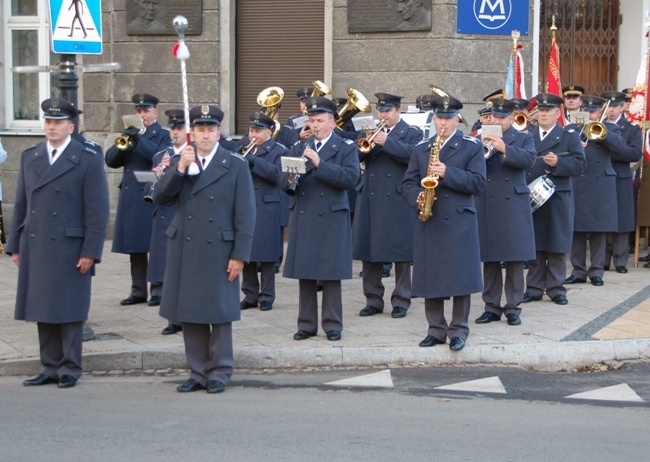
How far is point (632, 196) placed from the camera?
13.6 metres

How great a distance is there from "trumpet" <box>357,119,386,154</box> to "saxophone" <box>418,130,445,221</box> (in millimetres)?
1278

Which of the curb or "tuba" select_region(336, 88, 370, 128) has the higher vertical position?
"tuba" select_region(336, 88, 370, 128)

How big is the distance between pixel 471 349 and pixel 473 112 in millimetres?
6613

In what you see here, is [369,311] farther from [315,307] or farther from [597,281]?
[597,281]

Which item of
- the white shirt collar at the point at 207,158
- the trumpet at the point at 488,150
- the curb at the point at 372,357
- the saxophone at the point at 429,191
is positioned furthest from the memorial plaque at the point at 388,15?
the white shirt collar at the point at 207,158

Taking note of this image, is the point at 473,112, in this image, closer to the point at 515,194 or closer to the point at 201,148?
the point at 515,194

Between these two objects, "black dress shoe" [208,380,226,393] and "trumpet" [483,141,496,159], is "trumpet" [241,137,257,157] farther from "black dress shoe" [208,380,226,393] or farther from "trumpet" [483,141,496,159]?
"black dress shoe" [208,380,226,393]

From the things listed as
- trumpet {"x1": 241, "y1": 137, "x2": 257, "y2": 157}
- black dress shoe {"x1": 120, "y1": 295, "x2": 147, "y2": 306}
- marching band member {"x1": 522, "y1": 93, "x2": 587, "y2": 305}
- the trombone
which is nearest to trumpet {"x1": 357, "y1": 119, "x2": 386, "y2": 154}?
trumpet {"x1": 241, "y1": 137, "x2": 257, "y2": 157}

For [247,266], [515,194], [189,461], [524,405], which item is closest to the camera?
[189,461]

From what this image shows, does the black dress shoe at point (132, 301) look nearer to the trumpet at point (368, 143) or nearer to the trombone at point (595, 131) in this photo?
the trumpet at point (368, 143)

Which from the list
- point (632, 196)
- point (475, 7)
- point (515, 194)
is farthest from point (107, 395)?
point (475, 7)

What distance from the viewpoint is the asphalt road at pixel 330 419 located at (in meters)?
6.55

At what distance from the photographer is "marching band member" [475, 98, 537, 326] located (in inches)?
407

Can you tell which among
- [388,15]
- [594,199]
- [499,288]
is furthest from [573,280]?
[388,15]
